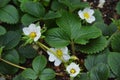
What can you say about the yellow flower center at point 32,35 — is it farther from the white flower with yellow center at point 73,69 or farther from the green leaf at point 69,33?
the white flower with yellow center at point 73,69

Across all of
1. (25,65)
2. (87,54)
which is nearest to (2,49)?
(25,65)

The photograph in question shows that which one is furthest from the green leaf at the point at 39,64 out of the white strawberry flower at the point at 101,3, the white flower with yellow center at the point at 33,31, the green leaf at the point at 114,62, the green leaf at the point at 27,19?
the white strawberry flower at the point at 101,3

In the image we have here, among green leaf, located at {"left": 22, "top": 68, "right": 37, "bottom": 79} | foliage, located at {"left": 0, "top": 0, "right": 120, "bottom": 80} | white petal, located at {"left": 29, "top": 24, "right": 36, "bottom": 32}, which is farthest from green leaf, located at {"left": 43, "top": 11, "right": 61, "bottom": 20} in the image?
green leaf, located at {"left": 22, "top": 68, "right": 37, "bottom": 79}

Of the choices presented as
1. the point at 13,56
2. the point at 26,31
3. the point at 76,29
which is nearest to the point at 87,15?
the point at 76,29

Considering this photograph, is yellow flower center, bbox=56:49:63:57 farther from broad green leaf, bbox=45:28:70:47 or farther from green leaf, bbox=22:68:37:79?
green leaf, bbox=22:68:37:79

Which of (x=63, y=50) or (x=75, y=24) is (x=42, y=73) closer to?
(x=63, y=50)

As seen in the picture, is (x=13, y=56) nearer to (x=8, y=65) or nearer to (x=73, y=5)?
(x=8, y=65)
